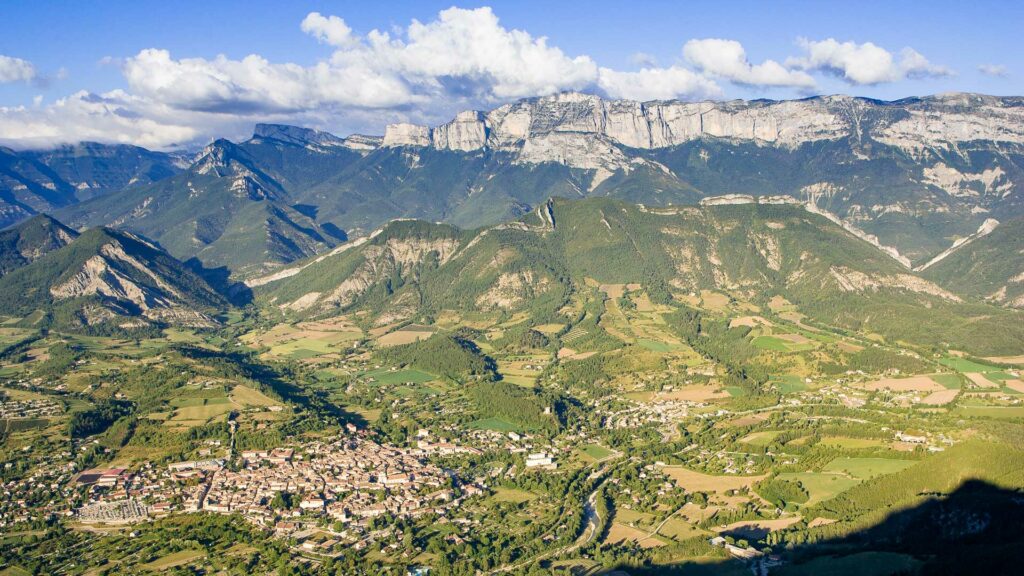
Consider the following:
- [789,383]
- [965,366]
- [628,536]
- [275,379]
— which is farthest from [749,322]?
[628,536]

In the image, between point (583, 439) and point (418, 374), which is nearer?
point (583, 439)

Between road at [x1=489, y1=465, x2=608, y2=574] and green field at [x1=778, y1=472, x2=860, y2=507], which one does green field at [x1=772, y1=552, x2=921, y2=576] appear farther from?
road at [x1=489, y1=465, x2=608, y2=574]

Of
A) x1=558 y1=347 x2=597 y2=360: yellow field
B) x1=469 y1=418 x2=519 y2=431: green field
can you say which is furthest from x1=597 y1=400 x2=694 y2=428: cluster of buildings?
x1=558 y1=347 x2=597 y2=360: yellow field

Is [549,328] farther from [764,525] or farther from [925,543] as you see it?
[925,543]

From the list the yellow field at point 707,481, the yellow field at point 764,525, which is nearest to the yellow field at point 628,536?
the yellow field at point 764,525

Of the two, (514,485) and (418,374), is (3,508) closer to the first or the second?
(514,485)

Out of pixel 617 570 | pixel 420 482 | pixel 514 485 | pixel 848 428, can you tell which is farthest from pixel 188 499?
pixel 848 428

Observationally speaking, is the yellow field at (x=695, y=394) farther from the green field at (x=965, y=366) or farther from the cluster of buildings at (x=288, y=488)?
the cluster of buildings at (x=288, y=488)
